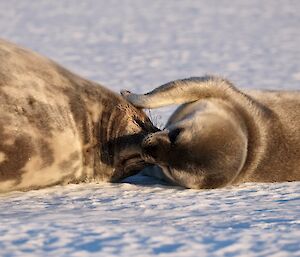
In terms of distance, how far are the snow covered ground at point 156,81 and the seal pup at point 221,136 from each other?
101mm

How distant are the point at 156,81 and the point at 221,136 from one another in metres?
3.31

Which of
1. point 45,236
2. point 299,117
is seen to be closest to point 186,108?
point 299,117

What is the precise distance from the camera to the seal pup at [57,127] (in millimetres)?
3119

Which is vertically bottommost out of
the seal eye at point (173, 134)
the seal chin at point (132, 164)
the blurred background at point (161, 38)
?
the seal chin at point (132, 164)

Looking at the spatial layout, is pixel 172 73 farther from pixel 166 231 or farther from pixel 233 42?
pixel 166 231

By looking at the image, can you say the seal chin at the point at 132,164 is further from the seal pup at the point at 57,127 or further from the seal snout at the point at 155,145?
the seal snout at the point at 155,145

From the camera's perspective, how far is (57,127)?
3.26m

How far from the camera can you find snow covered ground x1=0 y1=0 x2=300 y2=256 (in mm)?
2285

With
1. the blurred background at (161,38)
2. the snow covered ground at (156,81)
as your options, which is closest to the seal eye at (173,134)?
the snow covered ground at (156,81)

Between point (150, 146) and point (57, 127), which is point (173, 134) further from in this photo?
point (57, 127)

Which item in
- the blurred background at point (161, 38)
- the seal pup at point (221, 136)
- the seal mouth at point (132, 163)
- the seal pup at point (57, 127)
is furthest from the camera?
the blurred background at point (161, 38)

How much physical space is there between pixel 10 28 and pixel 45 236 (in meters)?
7.56

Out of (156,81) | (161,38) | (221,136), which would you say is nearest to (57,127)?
(221,136)

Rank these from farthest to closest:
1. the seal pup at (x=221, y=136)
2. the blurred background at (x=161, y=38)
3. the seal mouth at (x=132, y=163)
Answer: the blurred background at (x=161, y=38), the seal mouth at (x=132, y=163), the seal pup at (x=221, y=136)
